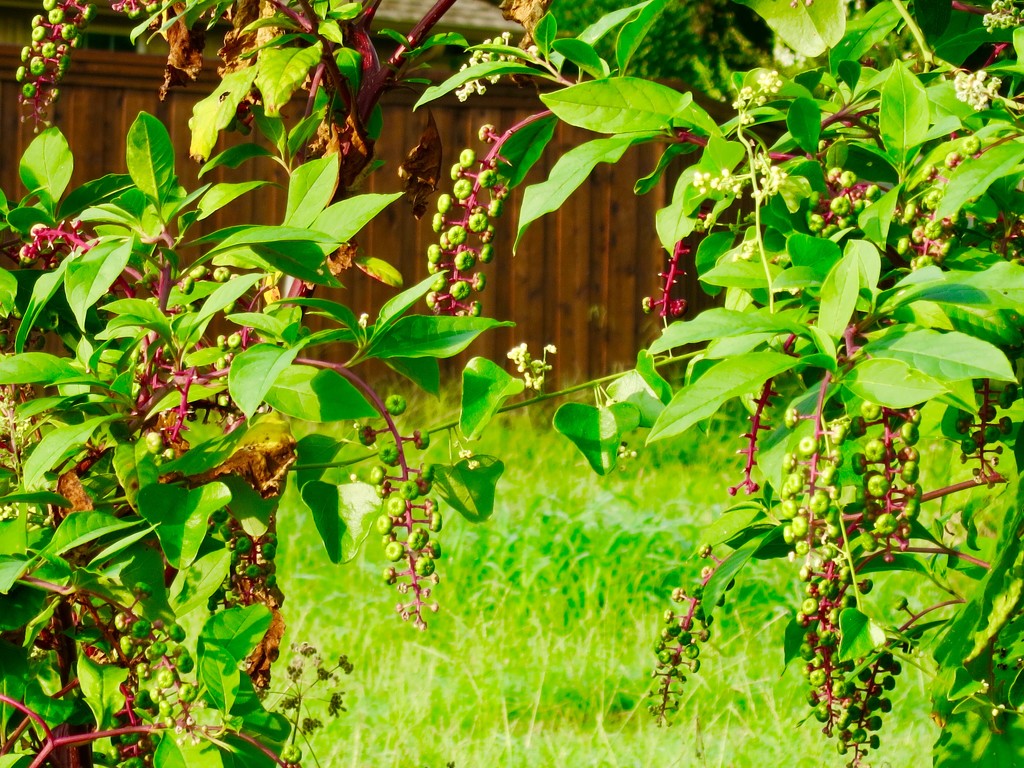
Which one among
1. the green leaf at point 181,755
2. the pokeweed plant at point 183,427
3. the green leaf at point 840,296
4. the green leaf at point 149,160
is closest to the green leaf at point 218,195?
the pokeweed plant at point 183,427

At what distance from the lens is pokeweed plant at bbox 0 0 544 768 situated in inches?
42.4

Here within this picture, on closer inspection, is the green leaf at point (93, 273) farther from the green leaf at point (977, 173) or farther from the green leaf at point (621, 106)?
the green leaf at point (977, 173)

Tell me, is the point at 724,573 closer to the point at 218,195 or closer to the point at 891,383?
the point at 891,383

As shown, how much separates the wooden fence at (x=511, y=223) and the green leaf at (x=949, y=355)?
5694 mm

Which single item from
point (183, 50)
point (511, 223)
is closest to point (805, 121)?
point (183, 50)

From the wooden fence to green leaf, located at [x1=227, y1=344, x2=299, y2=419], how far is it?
5537 mm

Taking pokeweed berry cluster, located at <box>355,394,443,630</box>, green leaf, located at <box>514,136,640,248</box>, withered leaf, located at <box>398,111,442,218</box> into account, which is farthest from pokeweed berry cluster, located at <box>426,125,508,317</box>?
withered leaf, located at <box>398,111,442,218</box>

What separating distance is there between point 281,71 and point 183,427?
41 centimetres

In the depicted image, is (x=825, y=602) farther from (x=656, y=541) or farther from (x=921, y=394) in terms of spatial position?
(x=656, y=541)

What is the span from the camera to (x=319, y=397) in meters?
1.08

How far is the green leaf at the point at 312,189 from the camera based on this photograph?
1195 millimetres

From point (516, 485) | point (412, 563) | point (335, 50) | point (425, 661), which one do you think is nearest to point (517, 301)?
point (516, 485)

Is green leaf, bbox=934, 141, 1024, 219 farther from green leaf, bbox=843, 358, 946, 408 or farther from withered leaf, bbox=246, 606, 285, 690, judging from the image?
withered leaf, bbox=246, 606, 285, 690

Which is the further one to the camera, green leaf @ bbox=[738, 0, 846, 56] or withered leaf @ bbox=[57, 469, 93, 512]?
green leaf @ bbox=[738, 0, 846, 56]
